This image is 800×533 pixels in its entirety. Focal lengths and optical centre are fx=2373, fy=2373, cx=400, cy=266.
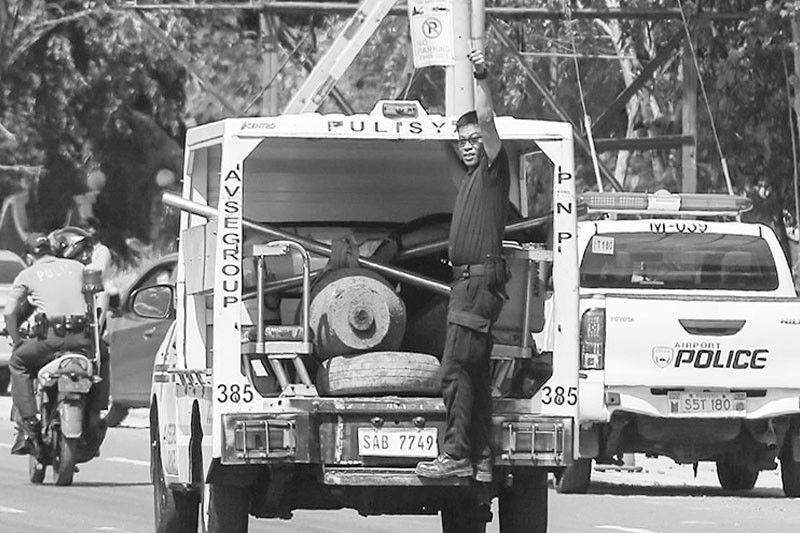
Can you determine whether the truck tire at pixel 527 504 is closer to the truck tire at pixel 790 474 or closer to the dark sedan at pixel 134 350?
the truck tire at pixel 790 474

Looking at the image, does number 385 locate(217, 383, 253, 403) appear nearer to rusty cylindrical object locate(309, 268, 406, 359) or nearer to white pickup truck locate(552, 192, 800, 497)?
rusty cylindrical object locate(309, 268, 406, 359)

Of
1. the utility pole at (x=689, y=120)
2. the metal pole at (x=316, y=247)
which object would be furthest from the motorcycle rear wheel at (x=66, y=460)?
the utility pole at (x=689, y=120)

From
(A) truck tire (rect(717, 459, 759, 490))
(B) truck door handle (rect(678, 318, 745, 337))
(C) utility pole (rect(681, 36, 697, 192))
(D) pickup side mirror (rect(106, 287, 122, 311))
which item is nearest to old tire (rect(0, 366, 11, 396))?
(D) pickup side mirror (rect(106, 287, 122, 311))

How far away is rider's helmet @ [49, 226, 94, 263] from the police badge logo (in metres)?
4.57

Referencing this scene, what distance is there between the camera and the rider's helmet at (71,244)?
1770cm

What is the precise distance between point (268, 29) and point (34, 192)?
1711 cm

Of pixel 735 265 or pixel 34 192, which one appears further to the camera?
pixel 34 192

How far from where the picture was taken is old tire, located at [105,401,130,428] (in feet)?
Result: 71.9

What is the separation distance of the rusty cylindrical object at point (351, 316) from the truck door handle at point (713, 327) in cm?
537

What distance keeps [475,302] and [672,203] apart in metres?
6.38

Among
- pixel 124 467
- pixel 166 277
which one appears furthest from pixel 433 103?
pixel 124 467

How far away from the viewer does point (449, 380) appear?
411 inches

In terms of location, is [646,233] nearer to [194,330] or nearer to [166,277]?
[194,330]

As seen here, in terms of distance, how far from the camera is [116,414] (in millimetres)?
23391
